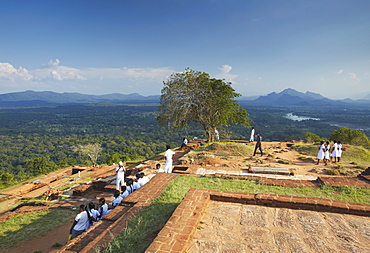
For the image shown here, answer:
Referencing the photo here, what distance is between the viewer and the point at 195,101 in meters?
20.2

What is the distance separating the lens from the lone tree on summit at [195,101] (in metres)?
19.4

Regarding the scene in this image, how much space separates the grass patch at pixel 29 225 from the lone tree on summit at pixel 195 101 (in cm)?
1286

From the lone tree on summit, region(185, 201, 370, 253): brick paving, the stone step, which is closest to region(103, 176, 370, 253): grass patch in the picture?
region(185, 201, 370, 253): brick paving

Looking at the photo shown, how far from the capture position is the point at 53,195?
36.1 ft

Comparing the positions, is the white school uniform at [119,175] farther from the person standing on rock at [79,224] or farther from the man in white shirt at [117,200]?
the person standing on rock at [79,224]

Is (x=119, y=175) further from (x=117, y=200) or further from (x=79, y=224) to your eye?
(x=79, y=224)

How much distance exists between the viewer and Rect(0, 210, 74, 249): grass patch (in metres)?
6.47

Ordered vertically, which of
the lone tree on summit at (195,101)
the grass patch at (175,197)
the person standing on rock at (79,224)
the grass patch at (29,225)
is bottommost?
the grass patch at (29,225)

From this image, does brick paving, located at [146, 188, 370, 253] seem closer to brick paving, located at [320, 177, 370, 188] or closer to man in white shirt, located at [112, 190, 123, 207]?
brick paving, located at [320, 177, 370, 188]

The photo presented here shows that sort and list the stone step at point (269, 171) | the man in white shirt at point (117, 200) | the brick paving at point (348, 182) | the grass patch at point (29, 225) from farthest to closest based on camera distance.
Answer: the stone step at point (269, 171) → the grass patch at point (29, 225) → the man in white shirt at point (117, 200) → the brick paving at point (348, 182)

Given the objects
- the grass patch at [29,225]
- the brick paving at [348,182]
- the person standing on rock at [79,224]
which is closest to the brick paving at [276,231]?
the brick paving at [348,182]

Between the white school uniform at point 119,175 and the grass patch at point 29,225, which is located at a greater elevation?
the white school uniform at point 119,175

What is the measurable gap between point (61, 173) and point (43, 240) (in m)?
13.3

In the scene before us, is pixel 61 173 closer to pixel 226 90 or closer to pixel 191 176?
pixel 191 176
